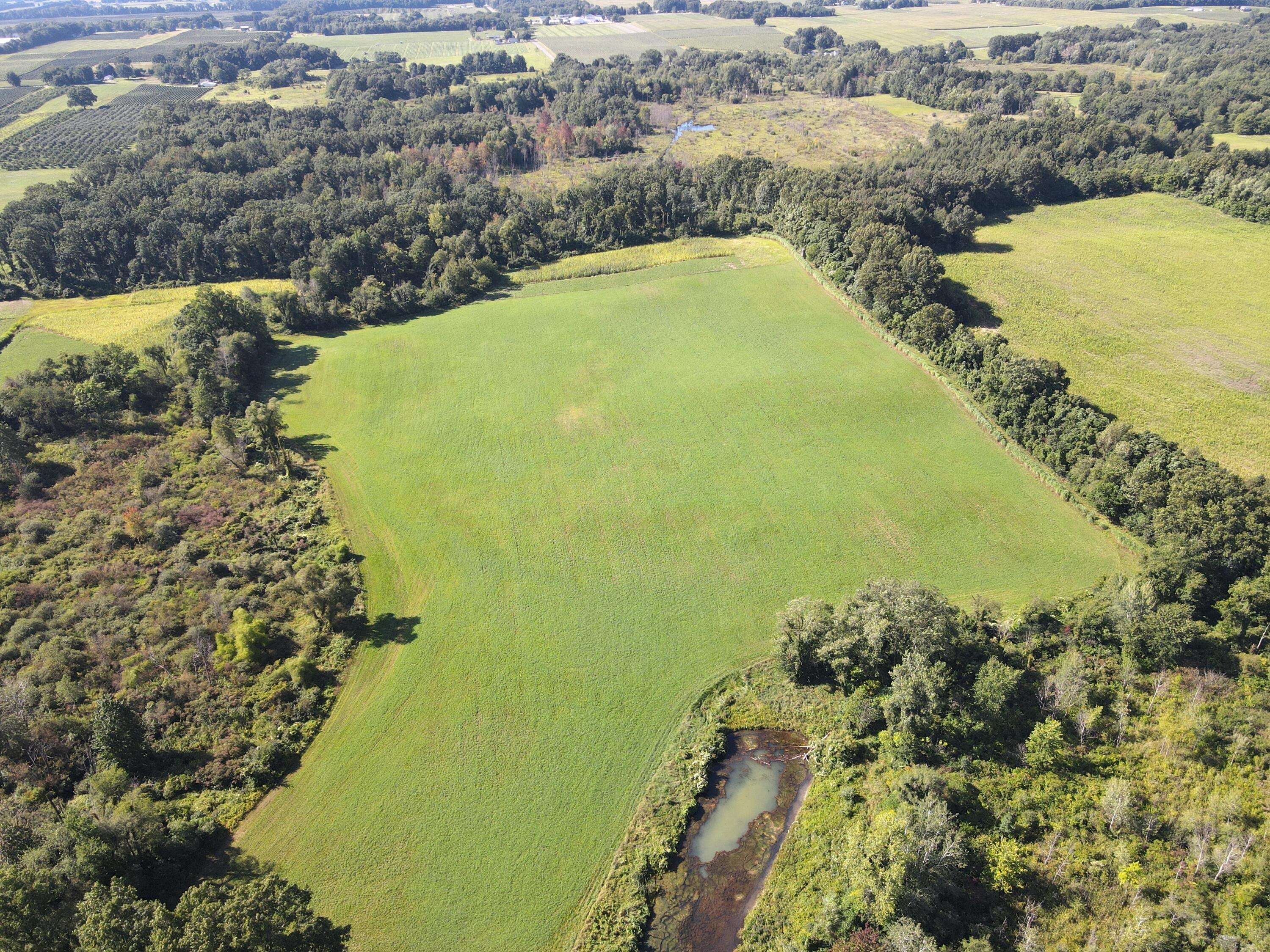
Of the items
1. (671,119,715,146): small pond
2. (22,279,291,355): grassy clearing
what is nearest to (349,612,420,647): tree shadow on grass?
(22,279,291,355): grassy clearing

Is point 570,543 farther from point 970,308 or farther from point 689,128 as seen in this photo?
point 689,128

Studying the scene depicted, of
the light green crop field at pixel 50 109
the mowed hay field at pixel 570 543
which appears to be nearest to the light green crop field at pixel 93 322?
the mowed hay field at pixel 570 543

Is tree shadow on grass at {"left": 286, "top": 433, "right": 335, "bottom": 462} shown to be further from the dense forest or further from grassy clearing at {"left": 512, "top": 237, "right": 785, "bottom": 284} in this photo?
grassy clearing at {"left": 512, "top": 237, "right": 785, "bottom": 284}

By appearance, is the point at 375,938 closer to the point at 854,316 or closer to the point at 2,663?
the point at 2,663

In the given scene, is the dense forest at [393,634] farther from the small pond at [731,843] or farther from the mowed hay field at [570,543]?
the mowed hay field at [570,543]

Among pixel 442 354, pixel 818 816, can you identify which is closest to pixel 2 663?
pixel 442 354
